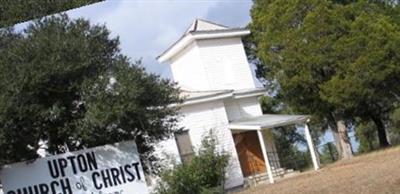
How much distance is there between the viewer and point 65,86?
1155 cm

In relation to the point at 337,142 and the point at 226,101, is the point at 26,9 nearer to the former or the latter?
the point at 226,101

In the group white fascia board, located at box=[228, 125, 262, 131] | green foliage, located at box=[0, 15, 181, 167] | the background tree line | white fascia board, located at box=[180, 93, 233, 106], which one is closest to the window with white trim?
white fascia board, located at box=[180, 93, 233, 106]

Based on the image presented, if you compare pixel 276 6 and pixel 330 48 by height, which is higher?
pixel 276 6

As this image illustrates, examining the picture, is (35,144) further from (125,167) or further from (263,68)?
(263,68)

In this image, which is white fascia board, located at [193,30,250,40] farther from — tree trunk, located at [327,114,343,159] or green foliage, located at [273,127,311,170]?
tree trunk, located at [327,114,343,159]

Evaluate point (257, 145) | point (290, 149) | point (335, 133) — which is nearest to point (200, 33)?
point (257, 145)

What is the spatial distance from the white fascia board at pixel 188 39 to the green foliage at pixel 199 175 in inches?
→ 273

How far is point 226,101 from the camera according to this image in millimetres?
28625

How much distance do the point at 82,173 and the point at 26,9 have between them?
2956 mm

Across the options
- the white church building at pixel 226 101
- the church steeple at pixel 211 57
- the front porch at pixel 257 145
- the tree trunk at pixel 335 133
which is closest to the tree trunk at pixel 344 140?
the tree trunk at pixel 335 133

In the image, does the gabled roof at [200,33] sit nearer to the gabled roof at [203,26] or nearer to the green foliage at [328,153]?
the gabled roof at [203,26]

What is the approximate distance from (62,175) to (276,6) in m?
22.7

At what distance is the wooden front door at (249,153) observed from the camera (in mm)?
29047

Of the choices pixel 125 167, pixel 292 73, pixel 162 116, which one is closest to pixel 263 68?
pixel 292 73
